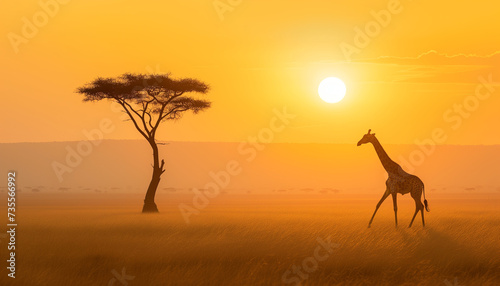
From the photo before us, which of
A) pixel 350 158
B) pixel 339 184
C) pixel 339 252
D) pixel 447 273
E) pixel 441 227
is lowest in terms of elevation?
pixel 447 273

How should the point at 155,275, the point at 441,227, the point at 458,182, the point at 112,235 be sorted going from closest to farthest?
1. the point at 155,275
2. the point at 112,235
3. the point at 441,227
4. the point at 458,182

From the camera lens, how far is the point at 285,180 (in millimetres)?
173875

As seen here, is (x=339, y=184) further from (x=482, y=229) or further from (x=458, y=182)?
(x=482, y=229)

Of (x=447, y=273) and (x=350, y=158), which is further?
(x=350, y=158)

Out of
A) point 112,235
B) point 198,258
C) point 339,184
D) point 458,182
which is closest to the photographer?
point 198,258

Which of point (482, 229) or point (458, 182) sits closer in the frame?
point (482, 229)

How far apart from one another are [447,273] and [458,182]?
16603 cm

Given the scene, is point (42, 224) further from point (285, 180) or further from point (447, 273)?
point (285, 180)

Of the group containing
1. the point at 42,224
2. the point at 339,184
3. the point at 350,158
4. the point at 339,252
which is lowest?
the point at 339,252

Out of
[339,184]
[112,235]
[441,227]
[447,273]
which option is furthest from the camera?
[339,184]

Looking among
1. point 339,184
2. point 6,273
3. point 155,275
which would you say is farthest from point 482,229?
point 339,184

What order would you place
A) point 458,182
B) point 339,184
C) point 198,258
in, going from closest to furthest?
point 198,258
point 339,184
point 458,182

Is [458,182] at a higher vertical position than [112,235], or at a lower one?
higher

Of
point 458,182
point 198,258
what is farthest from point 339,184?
point 198,258
